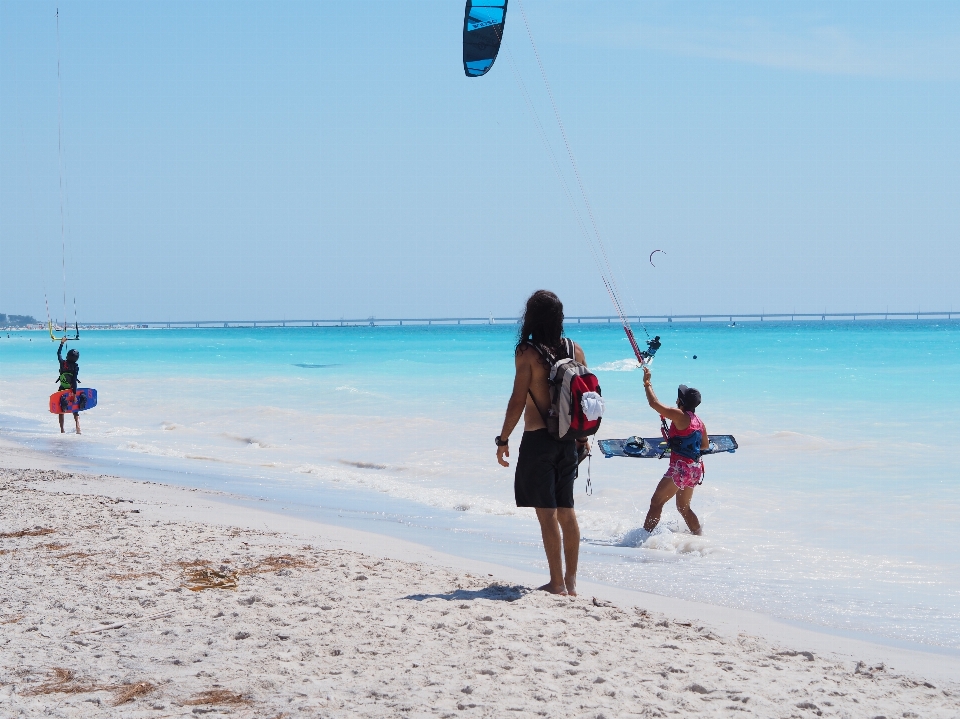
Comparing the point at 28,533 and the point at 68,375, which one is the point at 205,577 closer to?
the point at 28,533

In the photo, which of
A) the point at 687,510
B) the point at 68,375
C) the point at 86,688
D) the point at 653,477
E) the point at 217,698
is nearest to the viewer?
the point at 217,698

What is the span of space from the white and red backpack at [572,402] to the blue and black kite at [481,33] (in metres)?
3.57

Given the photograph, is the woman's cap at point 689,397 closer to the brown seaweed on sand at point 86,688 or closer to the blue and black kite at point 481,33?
the blue and black kite at point 481,33

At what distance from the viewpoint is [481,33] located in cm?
707

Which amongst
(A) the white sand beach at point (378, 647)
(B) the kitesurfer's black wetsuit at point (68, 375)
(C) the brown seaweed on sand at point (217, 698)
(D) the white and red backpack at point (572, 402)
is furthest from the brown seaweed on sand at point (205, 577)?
(B) the kitesurfer's black wetsuit at point (68, 375)

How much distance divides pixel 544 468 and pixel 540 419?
0.24m

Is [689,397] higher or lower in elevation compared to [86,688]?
higher

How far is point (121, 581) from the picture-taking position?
15.2 ft

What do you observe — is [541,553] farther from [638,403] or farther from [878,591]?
[638,403]

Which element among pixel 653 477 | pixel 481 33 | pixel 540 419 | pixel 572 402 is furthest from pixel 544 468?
pixel 653 477

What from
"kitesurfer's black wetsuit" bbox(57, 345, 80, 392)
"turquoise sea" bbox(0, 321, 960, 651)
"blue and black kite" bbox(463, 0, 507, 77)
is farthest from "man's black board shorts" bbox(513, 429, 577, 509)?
"kitesurfer's black wetsuit" bbox(57, 345, 80, 392)

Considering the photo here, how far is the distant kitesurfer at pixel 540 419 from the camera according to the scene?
4387 mm

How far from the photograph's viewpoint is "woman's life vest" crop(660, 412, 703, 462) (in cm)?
662

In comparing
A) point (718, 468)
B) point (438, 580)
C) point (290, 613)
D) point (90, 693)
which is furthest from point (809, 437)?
point (90, 693)
